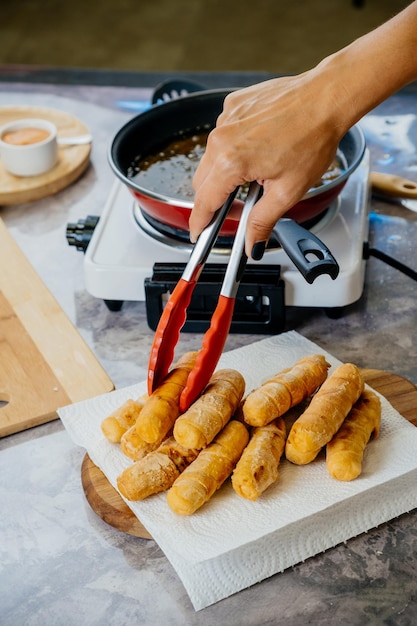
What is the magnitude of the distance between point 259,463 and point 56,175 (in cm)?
108

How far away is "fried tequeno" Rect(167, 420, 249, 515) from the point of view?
1040 mm

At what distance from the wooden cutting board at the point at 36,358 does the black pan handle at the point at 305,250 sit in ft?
1.31

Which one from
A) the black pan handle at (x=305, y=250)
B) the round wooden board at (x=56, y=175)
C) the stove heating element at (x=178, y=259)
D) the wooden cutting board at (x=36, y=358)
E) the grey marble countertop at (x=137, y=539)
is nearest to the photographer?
the grey marble countertop at (x=137, y=539)

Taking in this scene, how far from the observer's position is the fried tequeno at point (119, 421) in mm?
1175

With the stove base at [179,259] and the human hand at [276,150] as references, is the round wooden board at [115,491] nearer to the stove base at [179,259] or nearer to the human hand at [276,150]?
the stove base at [179,259]

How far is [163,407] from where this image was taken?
1.15 m

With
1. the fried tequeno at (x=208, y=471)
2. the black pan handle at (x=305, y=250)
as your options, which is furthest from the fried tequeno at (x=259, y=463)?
the black pan handle at (x=305, y=250)

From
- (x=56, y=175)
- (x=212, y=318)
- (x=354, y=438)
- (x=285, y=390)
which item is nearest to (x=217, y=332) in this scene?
(x=212, y=318)

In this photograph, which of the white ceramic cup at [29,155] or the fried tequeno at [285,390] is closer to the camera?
the fried tequeno at [285,390]

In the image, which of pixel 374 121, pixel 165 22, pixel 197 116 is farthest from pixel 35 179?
pixel 165 22

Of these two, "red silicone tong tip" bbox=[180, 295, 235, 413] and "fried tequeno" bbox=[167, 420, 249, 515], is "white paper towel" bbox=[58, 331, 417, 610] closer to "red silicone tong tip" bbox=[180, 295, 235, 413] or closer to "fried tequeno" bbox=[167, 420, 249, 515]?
"fried tequeno" bbox=[167, 420, 249, 515]

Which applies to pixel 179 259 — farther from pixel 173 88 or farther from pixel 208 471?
pixel 173 88

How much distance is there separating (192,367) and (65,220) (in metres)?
0.74

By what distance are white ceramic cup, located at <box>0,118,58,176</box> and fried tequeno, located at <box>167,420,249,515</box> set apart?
1001mm
